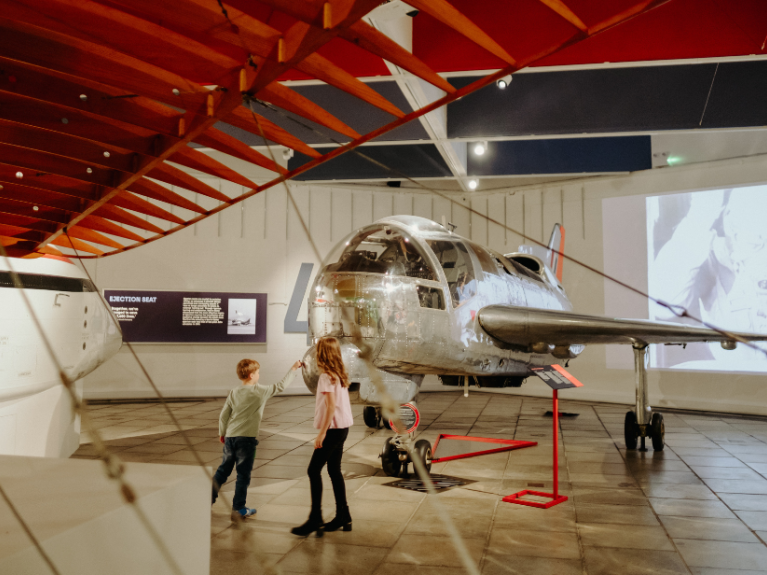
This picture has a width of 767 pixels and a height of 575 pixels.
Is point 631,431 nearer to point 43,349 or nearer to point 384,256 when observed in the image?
point 384,256

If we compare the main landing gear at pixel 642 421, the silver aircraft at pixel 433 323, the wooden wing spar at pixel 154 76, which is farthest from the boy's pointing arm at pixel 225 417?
the main landing gear at pixel 642 421

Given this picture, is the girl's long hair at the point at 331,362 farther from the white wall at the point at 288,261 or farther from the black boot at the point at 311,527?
the white wall at the point at 288,261

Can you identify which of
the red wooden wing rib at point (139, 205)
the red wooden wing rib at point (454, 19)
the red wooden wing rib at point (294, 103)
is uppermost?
the red wooden wing rib at point (454, 19)

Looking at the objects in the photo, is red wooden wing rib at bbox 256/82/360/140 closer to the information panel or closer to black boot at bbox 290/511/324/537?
black boot at bbox 290/511/324/537

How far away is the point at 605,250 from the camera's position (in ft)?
48.9

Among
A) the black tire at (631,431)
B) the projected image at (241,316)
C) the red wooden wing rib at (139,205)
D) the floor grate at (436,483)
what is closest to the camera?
the red wooden wing rib at (139,205)

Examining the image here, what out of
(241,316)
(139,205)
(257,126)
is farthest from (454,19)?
(241,316)

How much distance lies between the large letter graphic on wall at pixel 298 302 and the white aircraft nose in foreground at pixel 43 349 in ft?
24.3

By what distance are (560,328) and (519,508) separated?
2663 mm

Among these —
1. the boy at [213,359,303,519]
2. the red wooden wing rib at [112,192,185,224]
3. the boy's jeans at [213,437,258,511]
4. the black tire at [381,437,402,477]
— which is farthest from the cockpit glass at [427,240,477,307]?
the red wooden wing rib at [112,192,185,224]

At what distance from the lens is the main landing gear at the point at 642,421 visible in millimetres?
8469

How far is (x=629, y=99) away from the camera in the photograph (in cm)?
973

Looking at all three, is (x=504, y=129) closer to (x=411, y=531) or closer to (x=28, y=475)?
(x=411, y=531)

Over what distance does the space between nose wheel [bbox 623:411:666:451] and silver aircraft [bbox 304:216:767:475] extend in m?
0.02
